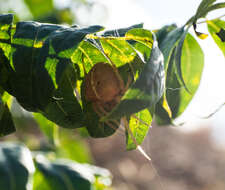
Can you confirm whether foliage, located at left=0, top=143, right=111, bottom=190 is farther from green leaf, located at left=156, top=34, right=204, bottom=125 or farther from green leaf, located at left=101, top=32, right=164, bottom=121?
green leaf, located at left=101, top=32, right=164, bottom=121

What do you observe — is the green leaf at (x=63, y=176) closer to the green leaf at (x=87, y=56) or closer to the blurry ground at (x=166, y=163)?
the green leaf at (x=87, y=56)

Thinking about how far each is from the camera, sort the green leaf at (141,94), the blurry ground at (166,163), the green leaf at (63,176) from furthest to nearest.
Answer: the blurry ground at (166,163), the green leaf at (63,176), the green leaf at (141,94)

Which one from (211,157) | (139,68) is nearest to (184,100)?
(139,68)

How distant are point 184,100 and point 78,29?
320mm

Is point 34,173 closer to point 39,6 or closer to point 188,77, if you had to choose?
point 188,77

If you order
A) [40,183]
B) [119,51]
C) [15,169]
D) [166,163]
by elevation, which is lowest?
[166,163]

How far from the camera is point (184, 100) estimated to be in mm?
699

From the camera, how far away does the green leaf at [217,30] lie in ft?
1.95

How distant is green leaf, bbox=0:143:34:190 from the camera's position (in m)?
0.73

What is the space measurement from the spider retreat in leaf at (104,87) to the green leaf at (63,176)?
1.53 feet

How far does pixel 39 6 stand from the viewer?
5.98 feet

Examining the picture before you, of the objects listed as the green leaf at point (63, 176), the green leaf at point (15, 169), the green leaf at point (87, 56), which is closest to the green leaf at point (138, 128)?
the green leaf at point (87, 56)

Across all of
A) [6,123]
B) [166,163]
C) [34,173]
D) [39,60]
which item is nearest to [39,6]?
[34,173]

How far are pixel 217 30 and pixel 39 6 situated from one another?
1388mm
